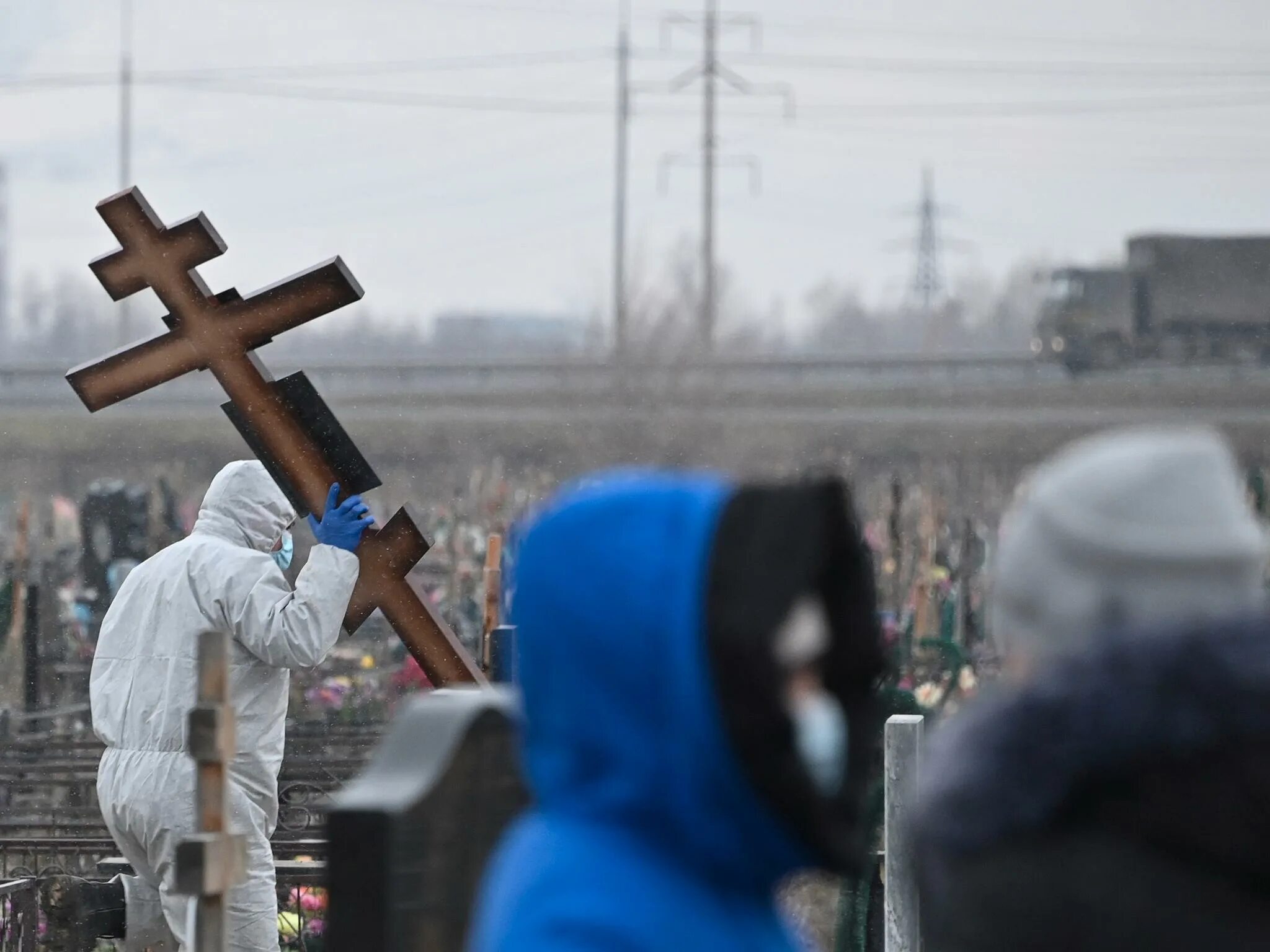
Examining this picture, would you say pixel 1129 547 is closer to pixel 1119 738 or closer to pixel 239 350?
pixel 1119 738

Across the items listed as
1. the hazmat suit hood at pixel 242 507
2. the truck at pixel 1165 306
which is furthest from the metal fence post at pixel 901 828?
→ the truck at pixel 1165 306

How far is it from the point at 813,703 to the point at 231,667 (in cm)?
326

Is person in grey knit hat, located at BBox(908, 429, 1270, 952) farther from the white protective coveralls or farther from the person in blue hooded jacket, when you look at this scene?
the white protective coveralls

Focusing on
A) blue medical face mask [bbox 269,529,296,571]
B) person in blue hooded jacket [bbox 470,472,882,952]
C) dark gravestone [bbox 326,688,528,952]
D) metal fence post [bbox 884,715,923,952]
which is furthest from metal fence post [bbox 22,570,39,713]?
person in blue hooded jacket [bbox 470,472,882,952]

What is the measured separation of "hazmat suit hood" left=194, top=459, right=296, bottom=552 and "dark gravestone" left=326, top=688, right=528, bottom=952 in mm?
2691

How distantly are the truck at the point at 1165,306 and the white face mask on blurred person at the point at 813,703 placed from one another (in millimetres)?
A: 25872

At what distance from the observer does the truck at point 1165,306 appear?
87.9 feet

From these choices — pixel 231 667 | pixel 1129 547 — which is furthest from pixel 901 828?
pixel 1129 547

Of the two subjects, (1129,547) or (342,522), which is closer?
(1129,547)

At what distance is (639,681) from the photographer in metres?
1.28

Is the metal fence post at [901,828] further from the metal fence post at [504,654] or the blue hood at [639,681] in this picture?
the blue hood at [639,681]

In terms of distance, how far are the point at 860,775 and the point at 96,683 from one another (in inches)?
145

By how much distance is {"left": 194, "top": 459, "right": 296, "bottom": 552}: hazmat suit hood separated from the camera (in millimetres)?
4695

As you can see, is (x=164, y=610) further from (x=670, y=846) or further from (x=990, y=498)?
(x=990, y=498)
